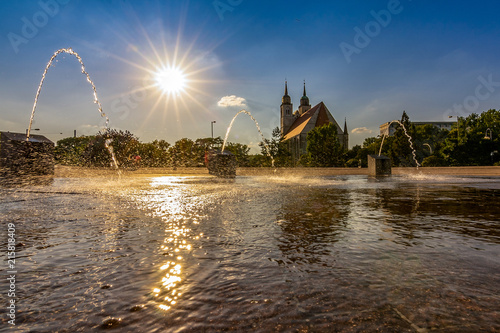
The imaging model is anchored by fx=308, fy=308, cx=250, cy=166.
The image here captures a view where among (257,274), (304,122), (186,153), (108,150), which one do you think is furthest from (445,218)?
(304,122)

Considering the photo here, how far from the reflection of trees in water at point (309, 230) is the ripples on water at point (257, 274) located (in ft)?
0.08

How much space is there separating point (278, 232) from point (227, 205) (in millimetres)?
2630

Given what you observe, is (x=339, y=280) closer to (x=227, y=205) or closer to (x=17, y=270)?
(x=17, y=270)

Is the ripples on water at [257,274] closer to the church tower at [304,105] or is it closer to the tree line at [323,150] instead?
the tree line at [323,150]

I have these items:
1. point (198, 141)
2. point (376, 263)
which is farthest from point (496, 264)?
point (198, 141)

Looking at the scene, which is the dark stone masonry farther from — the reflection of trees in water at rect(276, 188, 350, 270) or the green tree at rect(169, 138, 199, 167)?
the green tree at rect(169, 138, 199, 167)

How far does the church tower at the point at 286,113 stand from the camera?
113m

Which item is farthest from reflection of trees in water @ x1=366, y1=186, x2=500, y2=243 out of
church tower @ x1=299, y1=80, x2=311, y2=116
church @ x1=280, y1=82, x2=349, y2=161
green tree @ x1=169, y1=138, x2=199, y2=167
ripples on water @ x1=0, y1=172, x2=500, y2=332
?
church tower @ x1=299, y1=80, x2=311, y2=116

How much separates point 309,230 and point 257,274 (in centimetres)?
182

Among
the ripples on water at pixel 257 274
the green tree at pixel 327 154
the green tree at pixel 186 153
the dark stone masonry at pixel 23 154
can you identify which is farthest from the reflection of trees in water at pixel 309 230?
the green tree at pixel 327 154

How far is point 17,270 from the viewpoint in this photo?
99.4 inches

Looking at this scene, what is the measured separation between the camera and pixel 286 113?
113250mm

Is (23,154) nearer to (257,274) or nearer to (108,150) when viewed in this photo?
(257,274)

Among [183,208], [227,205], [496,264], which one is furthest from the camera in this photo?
[227,205]
